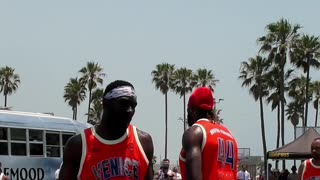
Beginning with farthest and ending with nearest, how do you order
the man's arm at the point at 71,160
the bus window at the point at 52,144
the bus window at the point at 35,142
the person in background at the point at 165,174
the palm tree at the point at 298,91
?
1. the palm tree at the point at 298,91
2. the bus window at the point at 52,144
3. the bus window at the point at 35,142
4. the person in background at the point at 165,174
5. the man's arm at the point at 71,160

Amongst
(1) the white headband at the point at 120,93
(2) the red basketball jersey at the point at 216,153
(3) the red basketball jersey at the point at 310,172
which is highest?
(1) the white headband at the point at 120,93

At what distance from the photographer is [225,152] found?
5863 millimetres

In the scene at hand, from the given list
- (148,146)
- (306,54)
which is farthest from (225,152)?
(306,54)

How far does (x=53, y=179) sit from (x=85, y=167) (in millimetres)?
20189

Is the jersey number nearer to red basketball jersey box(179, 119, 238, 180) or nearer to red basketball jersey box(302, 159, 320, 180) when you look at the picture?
red basketball jersey box(179, 119, 238, 180)

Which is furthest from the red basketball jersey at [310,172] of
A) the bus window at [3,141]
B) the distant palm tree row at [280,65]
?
the distant palm tree row at [280,65]

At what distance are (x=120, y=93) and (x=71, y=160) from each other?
511mm

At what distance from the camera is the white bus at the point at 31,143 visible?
23.1 meters

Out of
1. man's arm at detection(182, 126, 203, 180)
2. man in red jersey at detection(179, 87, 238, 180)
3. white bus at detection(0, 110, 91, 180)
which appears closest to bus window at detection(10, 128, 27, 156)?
white bus at detection(0, 110, 91, 180)

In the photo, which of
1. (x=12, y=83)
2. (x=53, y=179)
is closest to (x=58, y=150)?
(x=53, y=179)

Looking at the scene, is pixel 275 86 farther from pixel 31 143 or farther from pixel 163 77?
pixel 31 143

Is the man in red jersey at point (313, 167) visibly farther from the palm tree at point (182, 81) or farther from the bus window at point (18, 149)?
the palm tree at point (182, 81)

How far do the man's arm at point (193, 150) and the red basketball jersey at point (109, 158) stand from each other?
0.53 metres

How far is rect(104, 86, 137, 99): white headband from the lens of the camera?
16.5 feet
